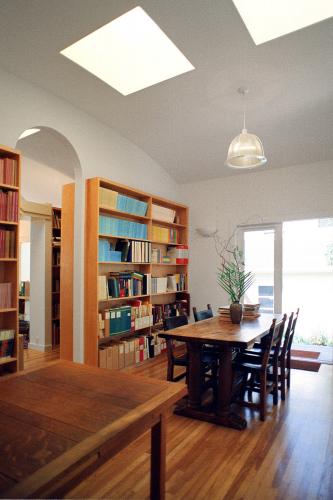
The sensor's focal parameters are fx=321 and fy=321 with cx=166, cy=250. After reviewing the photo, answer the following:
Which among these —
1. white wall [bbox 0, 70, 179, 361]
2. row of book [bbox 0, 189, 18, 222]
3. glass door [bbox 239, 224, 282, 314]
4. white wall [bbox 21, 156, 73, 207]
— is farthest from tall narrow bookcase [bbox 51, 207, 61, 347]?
glass door [bbox 239, 224, 282, 314]

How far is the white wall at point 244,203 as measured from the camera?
16.2ft

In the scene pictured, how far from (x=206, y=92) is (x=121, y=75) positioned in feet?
3.25

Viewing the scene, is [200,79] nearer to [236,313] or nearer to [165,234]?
[165,234]

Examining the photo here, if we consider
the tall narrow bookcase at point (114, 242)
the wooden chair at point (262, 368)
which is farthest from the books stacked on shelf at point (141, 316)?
the wooden chair at point (262, 368)

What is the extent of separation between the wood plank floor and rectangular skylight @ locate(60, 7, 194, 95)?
3509 mm

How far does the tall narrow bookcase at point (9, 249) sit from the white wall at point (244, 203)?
11.4ft

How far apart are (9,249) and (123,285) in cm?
167

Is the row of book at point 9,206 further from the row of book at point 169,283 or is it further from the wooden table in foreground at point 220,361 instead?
the row of book at point 169,283

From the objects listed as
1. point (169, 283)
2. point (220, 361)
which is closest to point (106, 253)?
point (169, 283)

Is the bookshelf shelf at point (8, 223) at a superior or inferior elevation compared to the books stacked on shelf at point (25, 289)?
superior

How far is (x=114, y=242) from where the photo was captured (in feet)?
14.9

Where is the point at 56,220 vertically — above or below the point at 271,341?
above

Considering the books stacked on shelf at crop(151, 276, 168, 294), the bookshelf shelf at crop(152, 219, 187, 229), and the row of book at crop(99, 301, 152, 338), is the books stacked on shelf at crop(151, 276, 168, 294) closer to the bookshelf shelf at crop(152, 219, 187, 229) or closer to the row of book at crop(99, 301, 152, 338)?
the row of book at crop(99, 301, 152, 338)

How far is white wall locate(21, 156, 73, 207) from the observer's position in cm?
636
